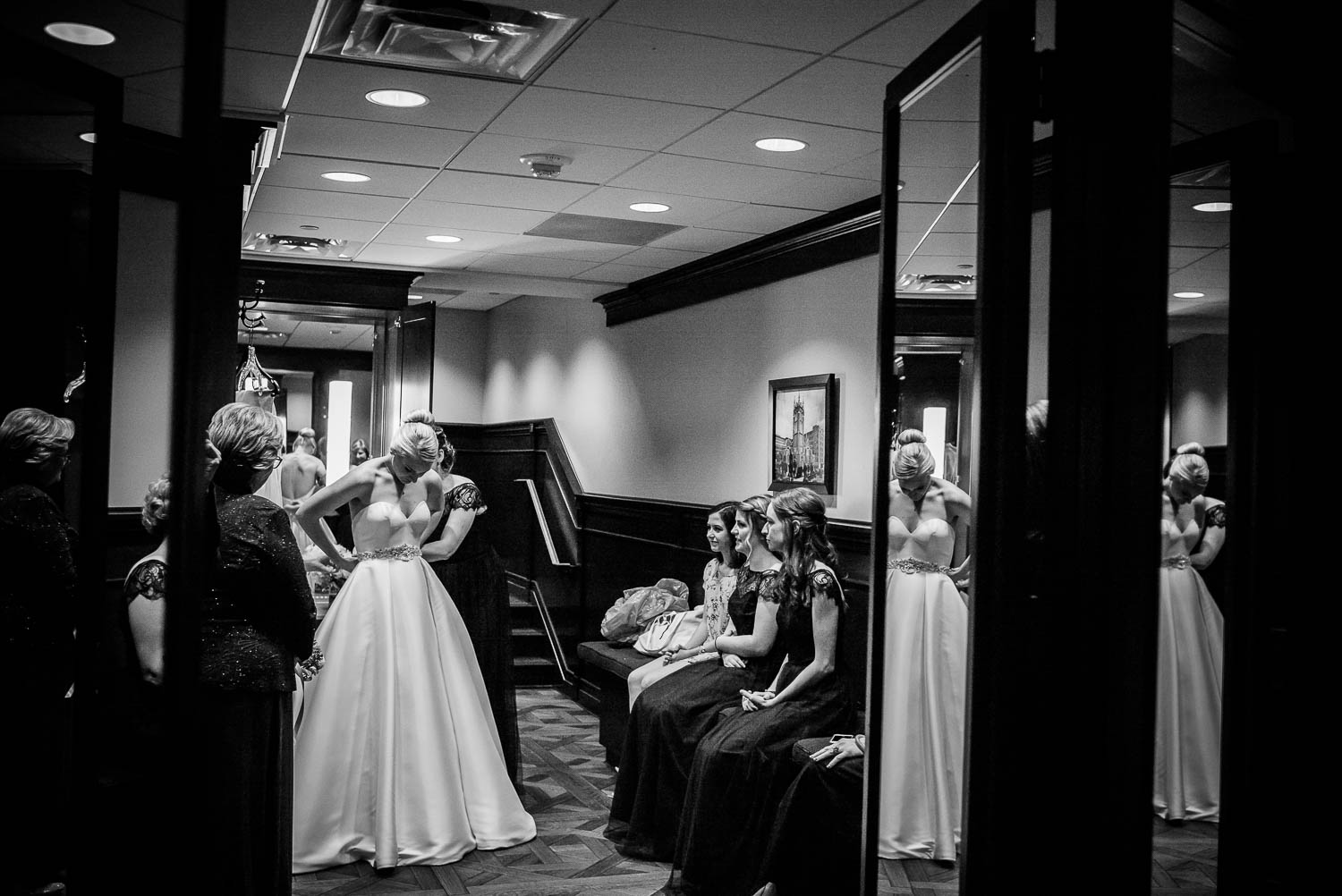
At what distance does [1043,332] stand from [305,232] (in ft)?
18.2

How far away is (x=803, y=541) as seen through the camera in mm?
4219

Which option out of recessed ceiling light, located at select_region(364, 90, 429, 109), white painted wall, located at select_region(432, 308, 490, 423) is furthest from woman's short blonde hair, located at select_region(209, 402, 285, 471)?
white painted wall, located at select_region(432, 308, 490, 423)

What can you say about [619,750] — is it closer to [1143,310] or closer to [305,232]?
[305,232]

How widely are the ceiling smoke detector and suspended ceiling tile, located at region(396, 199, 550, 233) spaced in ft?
3.19

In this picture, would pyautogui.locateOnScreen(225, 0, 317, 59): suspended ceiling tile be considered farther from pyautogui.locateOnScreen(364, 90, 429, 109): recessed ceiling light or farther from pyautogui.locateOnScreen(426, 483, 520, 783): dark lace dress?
pyautogui.locateOnScreen(426, 483, 520, 783): dark lace dress

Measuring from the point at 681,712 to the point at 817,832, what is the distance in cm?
96

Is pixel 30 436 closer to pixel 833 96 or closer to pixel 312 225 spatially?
pixel 833 96

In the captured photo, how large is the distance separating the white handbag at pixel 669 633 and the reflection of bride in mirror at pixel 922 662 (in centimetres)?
361

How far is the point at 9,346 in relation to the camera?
1.32 m

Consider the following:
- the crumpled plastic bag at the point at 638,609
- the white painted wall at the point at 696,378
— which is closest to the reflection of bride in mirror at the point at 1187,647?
the white painted wall at the point at 696,378

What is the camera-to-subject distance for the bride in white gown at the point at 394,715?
4.41 metres

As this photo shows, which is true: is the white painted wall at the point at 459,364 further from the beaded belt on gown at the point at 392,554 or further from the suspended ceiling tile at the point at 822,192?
the beaded belt on gown at the point at 392,554

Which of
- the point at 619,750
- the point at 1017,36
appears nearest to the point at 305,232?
the point at 619,750

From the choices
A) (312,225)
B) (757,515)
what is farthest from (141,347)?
(312,225)
